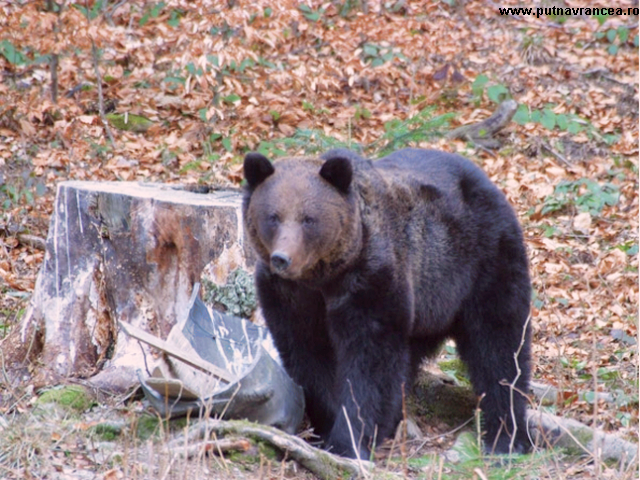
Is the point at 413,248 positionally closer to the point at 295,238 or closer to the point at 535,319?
the point at 295,238

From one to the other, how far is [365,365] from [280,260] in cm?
87

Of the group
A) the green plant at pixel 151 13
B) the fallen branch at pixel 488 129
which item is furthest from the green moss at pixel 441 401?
the green plant at pixel 151 13

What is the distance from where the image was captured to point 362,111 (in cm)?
1200

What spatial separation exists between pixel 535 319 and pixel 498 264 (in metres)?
2.53

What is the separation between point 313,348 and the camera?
16.5ft

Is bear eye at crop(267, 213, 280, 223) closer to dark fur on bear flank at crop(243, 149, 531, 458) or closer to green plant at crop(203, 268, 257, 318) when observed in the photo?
dark fur on bear flank at crop(243, 149, 531, 458)

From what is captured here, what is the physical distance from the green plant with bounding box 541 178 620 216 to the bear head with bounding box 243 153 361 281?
578 cm

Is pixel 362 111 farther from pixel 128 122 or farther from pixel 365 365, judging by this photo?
pixel 365 365

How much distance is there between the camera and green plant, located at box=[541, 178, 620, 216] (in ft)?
32.2

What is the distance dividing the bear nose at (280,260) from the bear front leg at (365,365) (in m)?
0.55

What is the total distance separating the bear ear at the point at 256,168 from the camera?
4535mm

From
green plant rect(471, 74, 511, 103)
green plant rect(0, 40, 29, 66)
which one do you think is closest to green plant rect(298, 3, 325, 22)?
green plant rect(471, 74, 511, 103)

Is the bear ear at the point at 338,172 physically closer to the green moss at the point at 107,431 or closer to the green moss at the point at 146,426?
the green moss at the point at 146,426

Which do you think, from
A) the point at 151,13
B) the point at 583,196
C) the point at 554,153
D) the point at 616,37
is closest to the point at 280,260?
the point at 583,196
